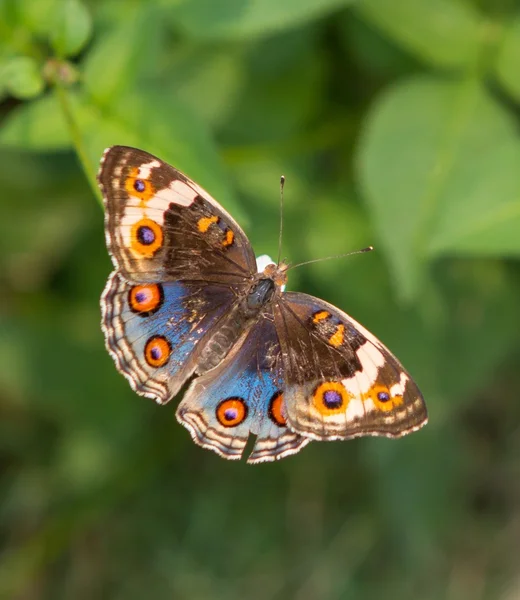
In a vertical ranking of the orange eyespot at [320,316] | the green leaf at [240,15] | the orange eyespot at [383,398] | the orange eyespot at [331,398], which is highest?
the green leaf at [240,15]

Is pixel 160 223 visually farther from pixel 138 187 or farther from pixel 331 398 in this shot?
pixel 331 398

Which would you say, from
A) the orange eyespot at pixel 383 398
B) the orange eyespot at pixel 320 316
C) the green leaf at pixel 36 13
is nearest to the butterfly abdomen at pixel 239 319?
the orange eyespot at pixel 320 316

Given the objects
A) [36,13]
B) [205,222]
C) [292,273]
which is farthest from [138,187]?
[292,273]

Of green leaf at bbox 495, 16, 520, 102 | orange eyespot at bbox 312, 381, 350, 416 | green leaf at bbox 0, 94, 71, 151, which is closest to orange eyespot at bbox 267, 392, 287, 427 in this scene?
A: orange eyespot at bbox 312, 381, 350, 416

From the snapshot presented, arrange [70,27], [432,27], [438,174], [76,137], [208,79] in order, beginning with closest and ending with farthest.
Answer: [76,137]
[70,27]
[438,174]
[432,27]
[208,79]

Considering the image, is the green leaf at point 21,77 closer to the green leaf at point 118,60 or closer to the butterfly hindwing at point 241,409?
the green leaf at point 118,60

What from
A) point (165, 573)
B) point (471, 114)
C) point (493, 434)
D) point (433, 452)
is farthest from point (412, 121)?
point (165, 573)

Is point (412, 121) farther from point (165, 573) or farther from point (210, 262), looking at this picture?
point (165, 573)
